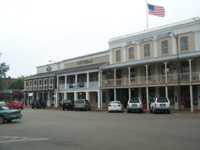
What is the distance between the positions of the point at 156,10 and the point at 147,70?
7.78 metres

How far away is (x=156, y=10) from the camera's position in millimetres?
44969

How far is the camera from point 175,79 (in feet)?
137

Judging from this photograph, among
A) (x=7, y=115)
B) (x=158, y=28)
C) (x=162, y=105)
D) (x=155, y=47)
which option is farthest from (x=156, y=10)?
(x=7, y=115)

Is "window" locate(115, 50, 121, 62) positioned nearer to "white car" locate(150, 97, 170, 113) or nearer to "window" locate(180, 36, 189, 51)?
"window" locate(180, 36, 189, 51)

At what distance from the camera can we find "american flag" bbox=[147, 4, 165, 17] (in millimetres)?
44719

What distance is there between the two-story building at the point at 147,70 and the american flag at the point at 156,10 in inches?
72.9

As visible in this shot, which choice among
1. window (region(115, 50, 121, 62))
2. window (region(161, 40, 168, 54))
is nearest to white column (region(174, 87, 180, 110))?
window (region(161, 40, 168, 54))

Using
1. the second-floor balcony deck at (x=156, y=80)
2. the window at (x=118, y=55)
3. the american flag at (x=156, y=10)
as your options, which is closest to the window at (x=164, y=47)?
the second-floor balcony deck at (x=156, y=80)

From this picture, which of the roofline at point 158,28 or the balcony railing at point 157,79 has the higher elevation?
the roofline at point 158,28

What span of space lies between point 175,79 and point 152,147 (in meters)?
30.6

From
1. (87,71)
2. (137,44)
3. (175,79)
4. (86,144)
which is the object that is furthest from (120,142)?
(87,71)

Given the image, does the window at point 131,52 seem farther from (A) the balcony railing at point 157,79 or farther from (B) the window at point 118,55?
(A) the balcony railing at point 157,79

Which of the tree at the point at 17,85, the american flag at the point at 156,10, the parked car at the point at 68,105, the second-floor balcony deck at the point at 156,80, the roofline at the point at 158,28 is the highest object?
the american flag at the point at 156,10

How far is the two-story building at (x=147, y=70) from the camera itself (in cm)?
4156
